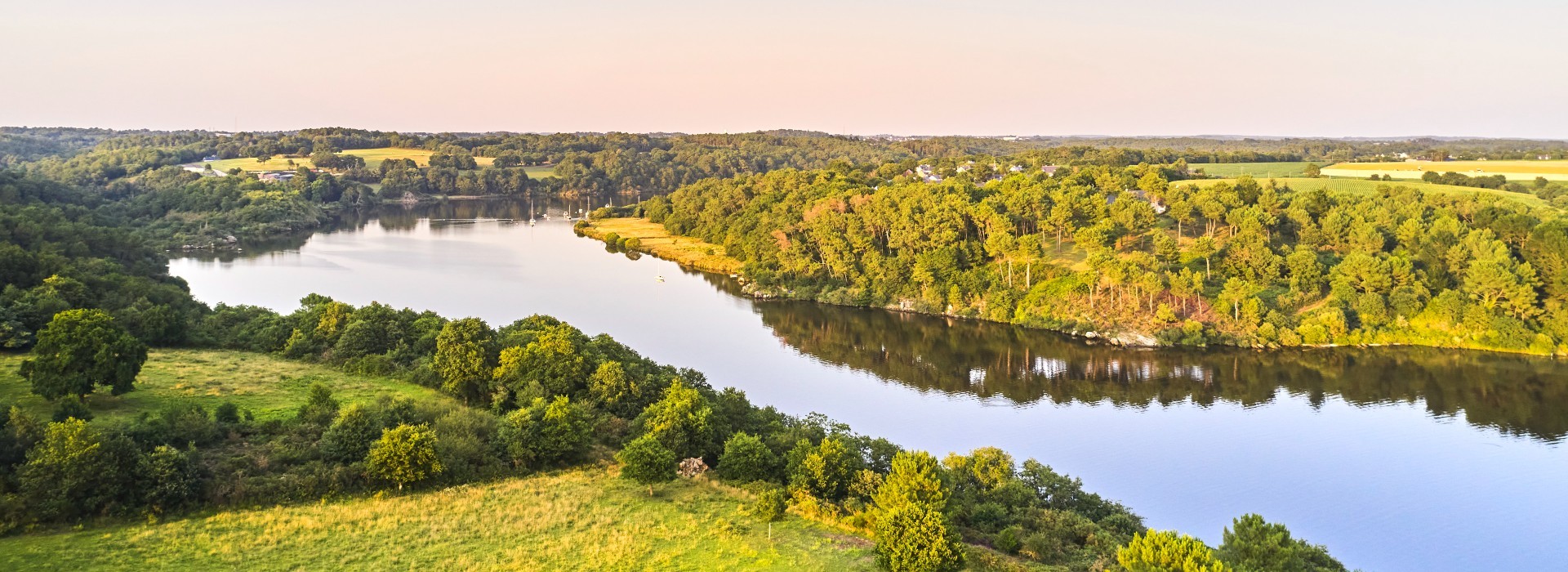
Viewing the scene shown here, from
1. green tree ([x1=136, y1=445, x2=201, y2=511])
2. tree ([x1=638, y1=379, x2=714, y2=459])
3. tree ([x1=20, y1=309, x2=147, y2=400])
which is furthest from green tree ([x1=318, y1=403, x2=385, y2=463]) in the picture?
tree ([x1=20, y1=309, x2=147, y2=400])

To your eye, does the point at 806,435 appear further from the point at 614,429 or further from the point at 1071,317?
the point at 1071,317

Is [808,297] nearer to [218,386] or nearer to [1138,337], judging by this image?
[1138,337]

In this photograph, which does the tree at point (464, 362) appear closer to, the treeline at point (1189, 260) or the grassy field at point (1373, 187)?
the treeline at point (1189, 260)

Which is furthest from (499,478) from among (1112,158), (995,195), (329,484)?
(1112,158)

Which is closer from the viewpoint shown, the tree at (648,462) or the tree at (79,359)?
the tree at (648,462)

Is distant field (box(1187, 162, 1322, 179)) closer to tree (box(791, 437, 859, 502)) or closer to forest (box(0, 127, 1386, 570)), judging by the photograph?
forest (box(0, 127, 1386, 570))

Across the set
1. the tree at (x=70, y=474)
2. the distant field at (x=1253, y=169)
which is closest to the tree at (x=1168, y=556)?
the tree at (x=70, y=474)
